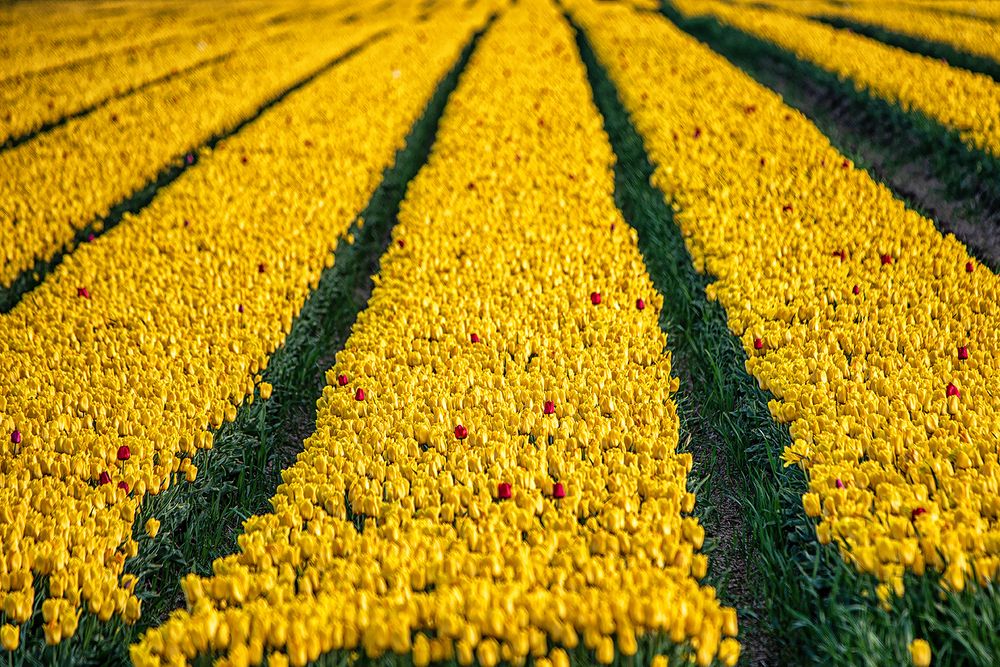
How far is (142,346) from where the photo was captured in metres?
5.71

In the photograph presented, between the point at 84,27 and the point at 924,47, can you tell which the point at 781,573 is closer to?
the point at 924,47

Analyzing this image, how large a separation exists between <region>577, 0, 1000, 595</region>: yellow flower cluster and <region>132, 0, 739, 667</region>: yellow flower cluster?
0.72 meters

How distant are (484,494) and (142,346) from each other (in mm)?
3181

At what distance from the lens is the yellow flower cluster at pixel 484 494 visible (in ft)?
10.3

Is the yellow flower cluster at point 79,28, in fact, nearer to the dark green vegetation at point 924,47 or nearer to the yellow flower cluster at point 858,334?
the yellow flower cluster at point 858,334

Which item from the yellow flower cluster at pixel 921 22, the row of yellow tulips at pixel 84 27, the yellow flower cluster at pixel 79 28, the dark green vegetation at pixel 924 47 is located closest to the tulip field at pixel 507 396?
the dark green vegetation at pixel 924 47

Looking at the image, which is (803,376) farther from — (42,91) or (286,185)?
(42,91)

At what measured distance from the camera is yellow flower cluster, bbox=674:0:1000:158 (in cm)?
1111

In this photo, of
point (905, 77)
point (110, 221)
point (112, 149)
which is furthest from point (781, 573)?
point (905, 77)

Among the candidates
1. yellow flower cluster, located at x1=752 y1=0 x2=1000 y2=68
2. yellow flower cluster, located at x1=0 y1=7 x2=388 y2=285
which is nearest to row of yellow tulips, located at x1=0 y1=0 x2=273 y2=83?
yellow flower cluster, located at x1=0 y1=7 x2=388 y2=285

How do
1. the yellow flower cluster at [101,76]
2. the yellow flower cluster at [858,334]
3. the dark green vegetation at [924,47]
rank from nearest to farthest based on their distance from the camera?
the yellow flower cluster at [858,334] → the yellow flower cluster at [101,76] → the dark green vegetation at [924,47]

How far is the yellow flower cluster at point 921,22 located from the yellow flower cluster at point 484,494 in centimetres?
1453

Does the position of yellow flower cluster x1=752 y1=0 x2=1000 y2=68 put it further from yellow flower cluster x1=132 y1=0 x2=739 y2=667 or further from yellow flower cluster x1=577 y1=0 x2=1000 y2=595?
yellow flower cluster x1=132 y1=0 x2=739 y2=667

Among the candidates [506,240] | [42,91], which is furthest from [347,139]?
[42,91]
